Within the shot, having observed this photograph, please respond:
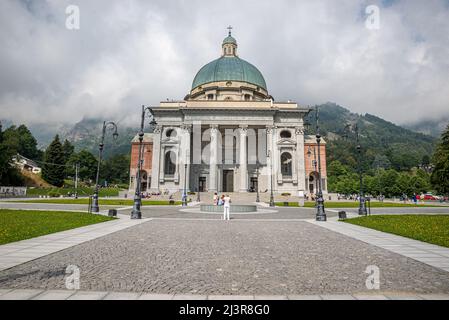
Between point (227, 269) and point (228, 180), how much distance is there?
52.4 meters

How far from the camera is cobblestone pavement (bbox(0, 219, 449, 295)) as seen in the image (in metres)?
5.00

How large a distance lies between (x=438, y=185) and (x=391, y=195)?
115 feet

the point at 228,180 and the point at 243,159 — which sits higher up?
the point at 243,159

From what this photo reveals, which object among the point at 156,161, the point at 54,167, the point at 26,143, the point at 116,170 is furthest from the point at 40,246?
the point at 116,170

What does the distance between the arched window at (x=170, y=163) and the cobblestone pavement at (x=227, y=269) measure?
49039mm

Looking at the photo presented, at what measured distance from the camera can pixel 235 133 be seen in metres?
57.5

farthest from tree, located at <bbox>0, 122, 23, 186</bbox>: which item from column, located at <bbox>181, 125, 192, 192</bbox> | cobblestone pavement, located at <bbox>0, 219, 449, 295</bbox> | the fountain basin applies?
cobblestone pavement, located at <bbox>0, 219, 449, 295</bbox>

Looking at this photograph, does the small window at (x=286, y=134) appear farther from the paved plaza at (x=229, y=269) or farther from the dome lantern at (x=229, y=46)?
the paved plaza at (x=229, y=269)

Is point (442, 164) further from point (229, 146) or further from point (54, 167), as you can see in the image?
point (54, 167)

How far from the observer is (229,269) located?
6234 mm

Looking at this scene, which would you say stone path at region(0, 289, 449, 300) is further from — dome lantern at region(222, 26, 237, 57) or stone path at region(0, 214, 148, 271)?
dome lantern at region(222, 26, 237, 57)
